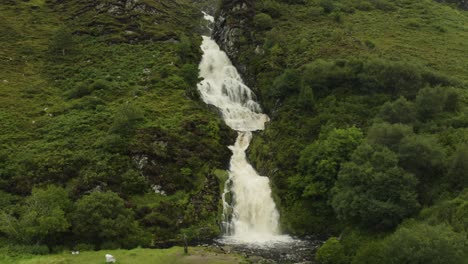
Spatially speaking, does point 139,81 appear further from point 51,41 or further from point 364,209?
point 364,209

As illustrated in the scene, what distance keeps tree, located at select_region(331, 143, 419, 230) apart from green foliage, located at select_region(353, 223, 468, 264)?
16.6ft

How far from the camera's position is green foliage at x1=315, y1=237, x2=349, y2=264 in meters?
41.3

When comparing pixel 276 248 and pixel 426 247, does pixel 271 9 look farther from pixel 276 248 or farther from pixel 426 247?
pixel 426 247

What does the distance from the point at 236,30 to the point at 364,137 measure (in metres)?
57.6

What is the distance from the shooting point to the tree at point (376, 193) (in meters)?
42.7

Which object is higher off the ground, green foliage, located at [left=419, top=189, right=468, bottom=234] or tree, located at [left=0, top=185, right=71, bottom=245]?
green foliage, located at [left=419, top=189, right=468, bottom=234]

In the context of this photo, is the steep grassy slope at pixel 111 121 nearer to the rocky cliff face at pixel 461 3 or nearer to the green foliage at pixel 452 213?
the green foliage at pixel 452 213

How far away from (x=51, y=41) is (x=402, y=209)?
91.7 metres

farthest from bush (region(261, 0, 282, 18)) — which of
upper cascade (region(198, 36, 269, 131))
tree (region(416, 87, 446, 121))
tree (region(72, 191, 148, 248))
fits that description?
tree (region(72, 191, 148, 248))

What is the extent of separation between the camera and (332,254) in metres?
41.7

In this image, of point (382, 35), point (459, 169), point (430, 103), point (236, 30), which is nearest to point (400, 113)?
point (430, 103)

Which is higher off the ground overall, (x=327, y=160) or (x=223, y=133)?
(x=327, y=160)

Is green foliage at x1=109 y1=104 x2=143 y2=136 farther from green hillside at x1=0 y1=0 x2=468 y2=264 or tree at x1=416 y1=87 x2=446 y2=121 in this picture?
tree at x1=416 y1=87 x2=446 y2=121

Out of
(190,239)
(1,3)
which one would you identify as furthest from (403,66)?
(1,3)
